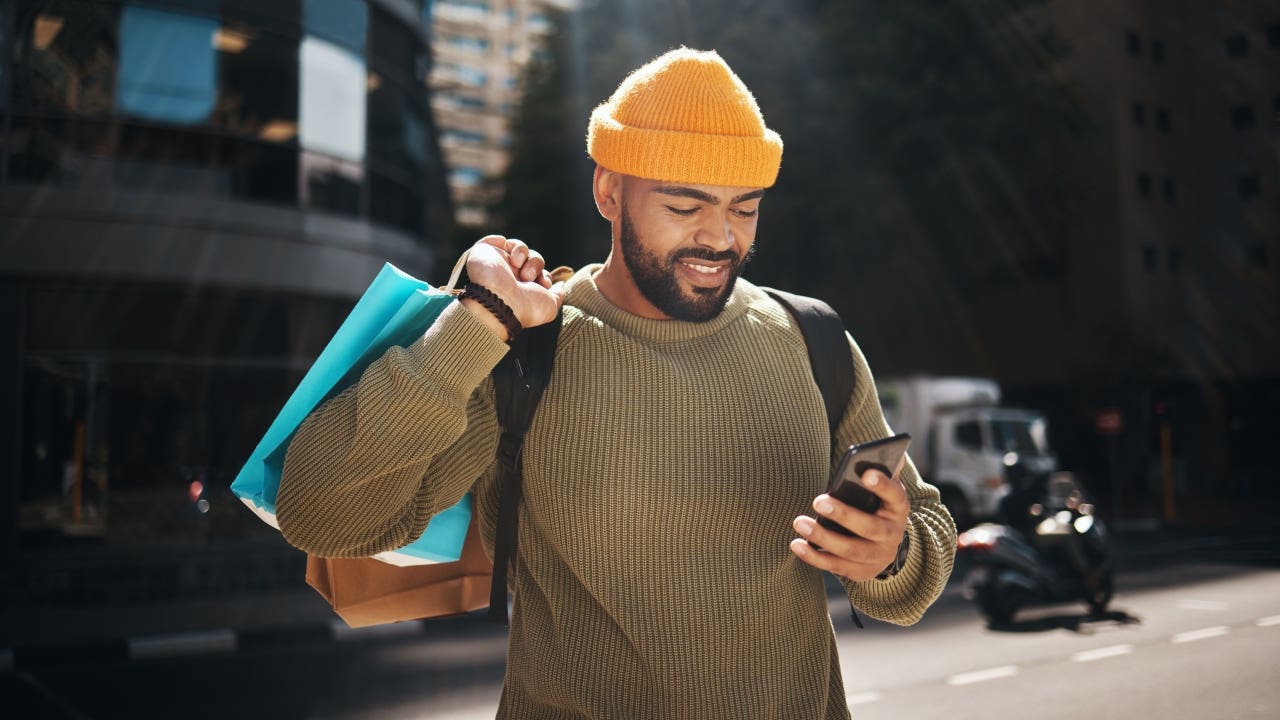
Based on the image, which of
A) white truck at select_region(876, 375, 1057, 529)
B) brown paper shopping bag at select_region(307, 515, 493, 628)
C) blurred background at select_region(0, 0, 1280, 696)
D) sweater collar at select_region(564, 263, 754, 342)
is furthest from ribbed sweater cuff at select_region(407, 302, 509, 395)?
white truck at select_region(876, 375, 1057, 529)

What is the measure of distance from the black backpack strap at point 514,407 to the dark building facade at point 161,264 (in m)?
10.9

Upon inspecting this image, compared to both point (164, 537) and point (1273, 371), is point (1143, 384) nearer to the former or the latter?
point (164, 537)

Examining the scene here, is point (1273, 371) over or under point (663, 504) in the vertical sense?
under

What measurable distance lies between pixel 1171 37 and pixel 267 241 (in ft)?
45.9

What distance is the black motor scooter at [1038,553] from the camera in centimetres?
842

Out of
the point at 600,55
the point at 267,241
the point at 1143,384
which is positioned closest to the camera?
the point at 267,241

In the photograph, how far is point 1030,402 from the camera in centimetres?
2903

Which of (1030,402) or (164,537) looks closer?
(164,537)

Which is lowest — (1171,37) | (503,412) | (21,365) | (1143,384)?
(1143,384)

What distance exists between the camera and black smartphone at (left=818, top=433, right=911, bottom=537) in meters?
1.43

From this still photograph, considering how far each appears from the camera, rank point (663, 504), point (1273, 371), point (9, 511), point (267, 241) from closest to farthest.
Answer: point (663, 504) < point (1273, 371) < point (9, 511) < point (267, 241)

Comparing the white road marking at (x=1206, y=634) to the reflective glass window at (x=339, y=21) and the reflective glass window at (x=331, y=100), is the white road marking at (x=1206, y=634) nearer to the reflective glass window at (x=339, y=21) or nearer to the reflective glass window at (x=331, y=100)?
the reflective glass window at (x=331, y=100)

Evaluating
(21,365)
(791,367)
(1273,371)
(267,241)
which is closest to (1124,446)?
(267,241)

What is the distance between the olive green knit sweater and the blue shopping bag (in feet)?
0.16
